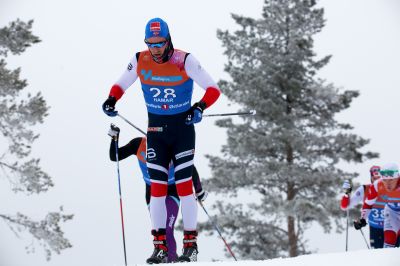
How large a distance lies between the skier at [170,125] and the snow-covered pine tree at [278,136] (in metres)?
11.9

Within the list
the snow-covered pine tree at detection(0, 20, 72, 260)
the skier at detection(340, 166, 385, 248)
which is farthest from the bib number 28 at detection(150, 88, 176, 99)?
the snow-covered pine tree at detection(0, 20, 72, 260)

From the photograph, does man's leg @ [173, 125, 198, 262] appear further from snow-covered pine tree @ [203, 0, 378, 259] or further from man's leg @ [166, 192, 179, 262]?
snow-covered pine tree @ [203, 0, 378, 259]

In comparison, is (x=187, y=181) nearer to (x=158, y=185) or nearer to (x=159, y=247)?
(x=158, y=185)

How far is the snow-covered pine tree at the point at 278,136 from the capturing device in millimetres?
18453

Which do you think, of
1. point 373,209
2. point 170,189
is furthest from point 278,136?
point 170,189

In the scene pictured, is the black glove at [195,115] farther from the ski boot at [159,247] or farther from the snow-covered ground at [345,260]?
the snow-covered ground at [345,260]

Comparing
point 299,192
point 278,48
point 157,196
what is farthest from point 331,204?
point 157,196

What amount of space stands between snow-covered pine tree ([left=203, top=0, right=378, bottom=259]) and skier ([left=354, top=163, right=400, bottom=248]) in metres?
7.50

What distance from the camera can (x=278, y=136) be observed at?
59.8 ft

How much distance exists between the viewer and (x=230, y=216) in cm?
1955

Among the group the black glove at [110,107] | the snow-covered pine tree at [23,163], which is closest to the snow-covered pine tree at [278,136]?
the snow-covered pine tree at [23,163]

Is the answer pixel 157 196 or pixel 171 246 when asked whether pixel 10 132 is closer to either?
pixel 171 246

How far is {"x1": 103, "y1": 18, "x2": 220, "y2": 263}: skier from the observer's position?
6230 mm

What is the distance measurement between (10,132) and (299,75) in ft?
31.8
